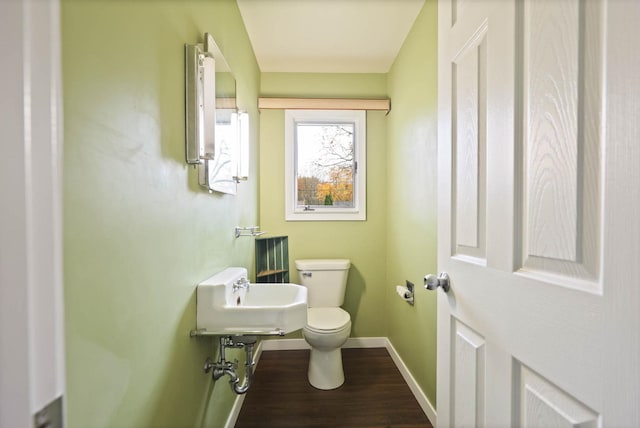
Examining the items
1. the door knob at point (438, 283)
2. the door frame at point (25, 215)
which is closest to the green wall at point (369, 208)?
Answer: the door knob at point (438, 283)

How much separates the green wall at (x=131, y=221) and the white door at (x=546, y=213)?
2.92ft

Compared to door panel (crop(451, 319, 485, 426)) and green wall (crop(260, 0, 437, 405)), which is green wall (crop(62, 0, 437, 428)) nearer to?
green wall (crop(260, 0, 437, 405))

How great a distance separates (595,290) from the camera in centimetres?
46

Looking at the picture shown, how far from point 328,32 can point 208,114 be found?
4.61 ft

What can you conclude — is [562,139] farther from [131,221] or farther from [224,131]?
[224,131]

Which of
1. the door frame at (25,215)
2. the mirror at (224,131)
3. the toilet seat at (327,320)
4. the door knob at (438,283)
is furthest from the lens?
the toilet seat at (327,320)

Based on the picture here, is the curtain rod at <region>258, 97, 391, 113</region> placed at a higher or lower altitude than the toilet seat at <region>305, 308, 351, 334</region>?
higher

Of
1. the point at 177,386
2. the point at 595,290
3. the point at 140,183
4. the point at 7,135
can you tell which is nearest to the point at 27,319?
the point at 7,135

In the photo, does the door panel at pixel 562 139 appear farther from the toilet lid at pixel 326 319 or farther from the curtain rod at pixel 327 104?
the curtain rod at pixel 327 104

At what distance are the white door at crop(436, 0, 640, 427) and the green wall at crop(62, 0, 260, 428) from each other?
35.0 inches

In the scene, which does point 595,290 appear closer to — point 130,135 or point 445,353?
point 445,353

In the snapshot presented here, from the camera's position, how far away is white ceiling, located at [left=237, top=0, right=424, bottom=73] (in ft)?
5.89

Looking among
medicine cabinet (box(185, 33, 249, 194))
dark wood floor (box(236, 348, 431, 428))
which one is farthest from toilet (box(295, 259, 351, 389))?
medicine cabinet (box(185, 33, 249, 194))

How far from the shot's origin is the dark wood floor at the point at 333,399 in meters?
1.69
